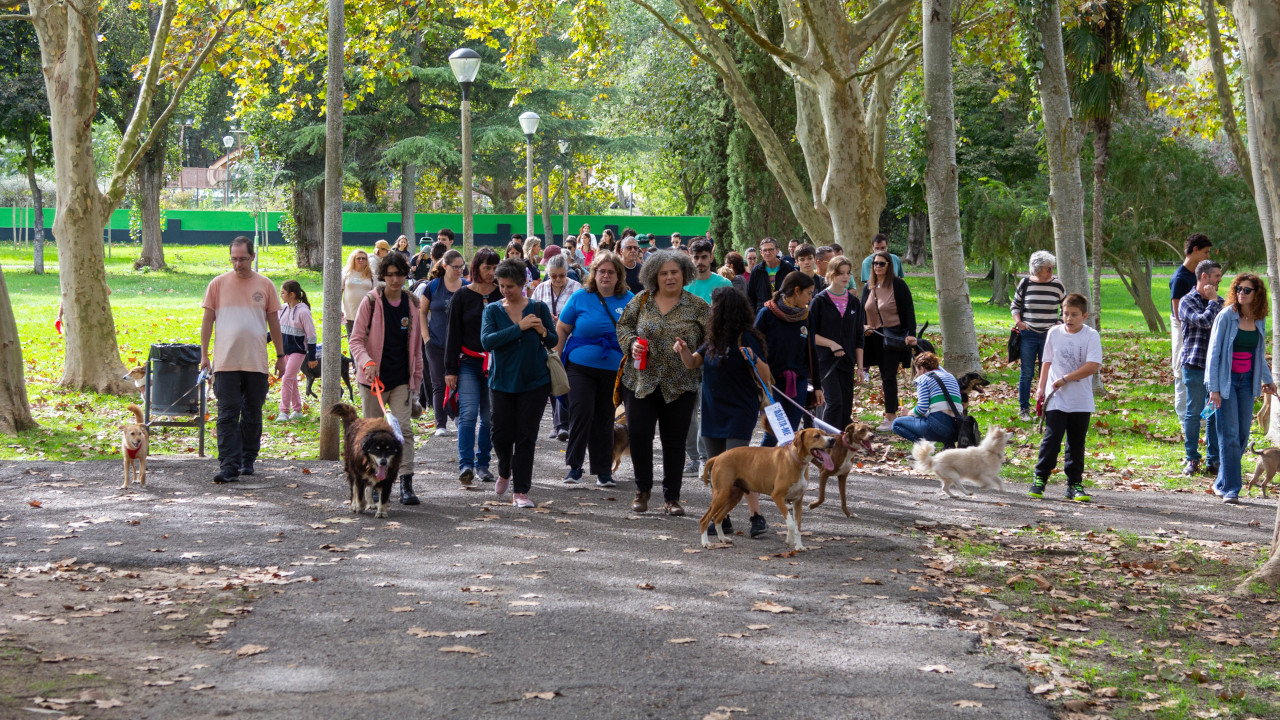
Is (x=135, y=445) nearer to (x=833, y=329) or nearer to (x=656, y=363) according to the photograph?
(x=656, y=363)

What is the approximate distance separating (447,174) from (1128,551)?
4405 centimetres

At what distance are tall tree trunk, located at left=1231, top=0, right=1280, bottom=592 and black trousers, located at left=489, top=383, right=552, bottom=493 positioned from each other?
4.84 metres

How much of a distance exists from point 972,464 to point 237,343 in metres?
6.08

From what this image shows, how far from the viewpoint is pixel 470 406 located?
32.8 feet

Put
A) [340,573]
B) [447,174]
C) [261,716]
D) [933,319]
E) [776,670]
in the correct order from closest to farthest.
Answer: [261,716] < [776,670] < [340,573] < [933,319] < [447,174]

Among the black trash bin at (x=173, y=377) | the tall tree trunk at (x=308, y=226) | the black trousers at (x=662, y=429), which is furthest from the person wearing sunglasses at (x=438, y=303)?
the tall tree trunk at (x=308, y=226)

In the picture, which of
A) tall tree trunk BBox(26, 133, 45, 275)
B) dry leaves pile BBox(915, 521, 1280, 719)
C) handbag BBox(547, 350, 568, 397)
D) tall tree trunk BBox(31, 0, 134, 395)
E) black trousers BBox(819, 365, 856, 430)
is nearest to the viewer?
dry leaves pile BBox(915, 521, 1280, 719)

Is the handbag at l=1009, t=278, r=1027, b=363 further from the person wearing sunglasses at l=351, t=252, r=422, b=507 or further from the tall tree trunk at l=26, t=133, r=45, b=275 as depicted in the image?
the tall tree trunk at l=26, t=133, r=45, b=275

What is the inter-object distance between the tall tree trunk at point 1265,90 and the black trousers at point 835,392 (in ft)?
13.5

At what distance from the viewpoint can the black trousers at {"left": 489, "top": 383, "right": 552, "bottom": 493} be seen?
30.0 ft

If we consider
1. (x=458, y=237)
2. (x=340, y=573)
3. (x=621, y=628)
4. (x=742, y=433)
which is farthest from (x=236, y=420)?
(x=458, y=237)

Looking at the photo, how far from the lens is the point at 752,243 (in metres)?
33.7

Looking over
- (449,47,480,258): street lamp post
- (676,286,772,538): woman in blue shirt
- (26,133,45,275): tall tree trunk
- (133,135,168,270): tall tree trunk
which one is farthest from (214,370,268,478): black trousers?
(133,135,168,270): tall tree trunk

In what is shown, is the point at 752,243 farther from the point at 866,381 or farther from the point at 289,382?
the point at 289,382
